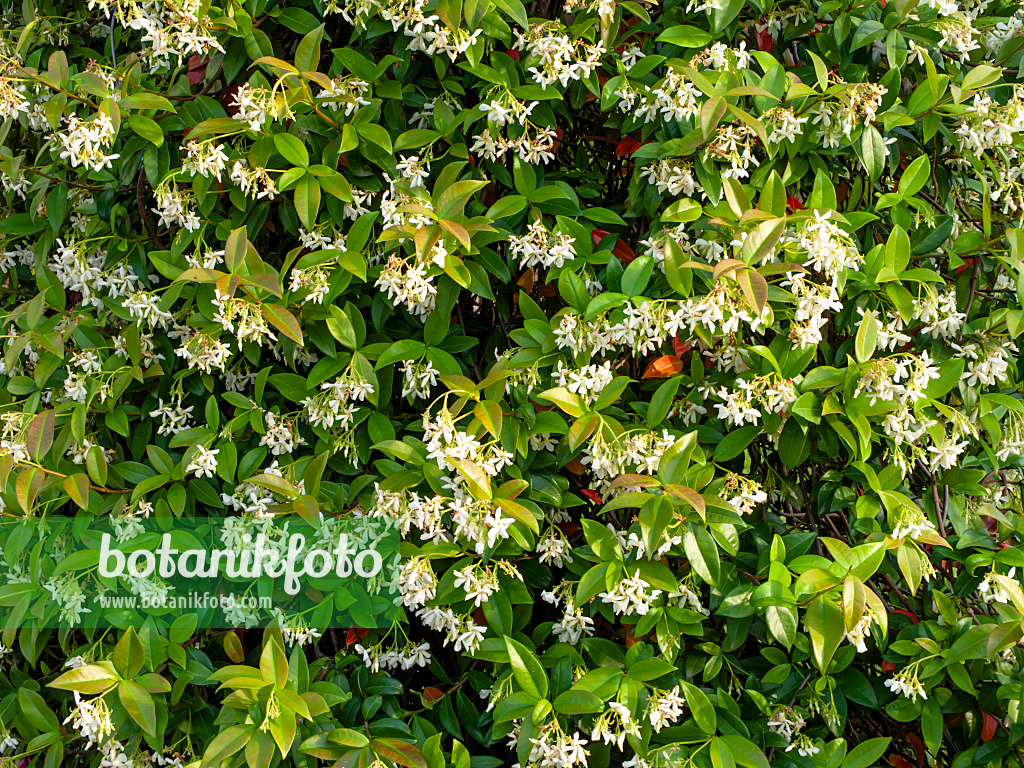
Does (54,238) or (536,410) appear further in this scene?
(54,238)

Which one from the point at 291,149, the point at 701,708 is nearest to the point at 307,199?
the point at 291,149

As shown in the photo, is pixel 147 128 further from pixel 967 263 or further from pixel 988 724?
pixel 988 724

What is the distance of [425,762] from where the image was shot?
4.60 feet

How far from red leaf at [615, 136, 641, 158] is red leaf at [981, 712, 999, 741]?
120 centimetres

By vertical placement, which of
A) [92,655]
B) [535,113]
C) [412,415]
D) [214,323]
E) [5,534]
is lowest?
[92,655]

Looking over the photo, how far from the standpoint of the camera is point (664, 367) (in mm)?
1585

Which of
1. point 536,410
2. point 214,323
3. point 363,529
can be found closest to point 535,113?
point 536,410

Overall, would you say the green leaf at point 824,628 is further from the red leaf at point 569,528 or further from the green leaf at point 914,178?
the green leaf at point 914,178

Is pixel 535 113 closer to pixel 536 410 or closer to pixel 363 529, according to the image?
pixel 536 410

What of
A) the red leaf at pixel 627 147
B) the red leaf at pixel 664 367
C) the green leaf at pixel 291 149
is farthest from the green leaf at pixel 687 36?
the green leaf at pixel 291 149

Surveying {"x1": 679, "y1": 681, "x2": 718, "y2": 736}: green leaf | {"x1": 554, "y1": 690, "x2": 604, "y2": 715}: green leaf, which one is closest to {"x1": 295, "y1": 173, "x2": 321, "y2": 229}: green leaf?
{"x1": 554, "y1": 690, "x2": 604, "y2": 715}: green leaf

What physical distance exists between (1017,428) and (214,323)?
4.86ft

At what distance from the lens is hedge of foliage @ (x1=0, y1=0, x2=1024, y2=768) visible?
1407 millimetres

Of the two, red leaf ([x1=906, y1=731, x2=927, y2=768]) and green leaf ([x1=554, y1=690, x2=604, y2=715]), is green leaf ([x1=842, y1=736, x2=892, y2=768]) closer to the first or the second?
red leaf ([x1=906, y1=731, x2=927, y2=768])
